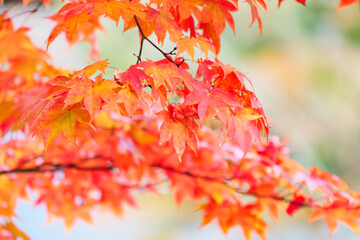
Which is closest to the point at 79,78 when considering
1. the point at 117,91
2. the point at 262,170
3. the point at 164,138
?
the point at 117,91

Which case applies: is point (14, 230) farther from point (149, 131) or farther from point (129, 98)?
point (129, 98)

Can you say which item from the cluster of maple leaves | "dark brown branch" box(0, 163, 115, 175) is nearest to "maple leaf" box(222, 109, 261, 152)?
the cluster of maple leaves

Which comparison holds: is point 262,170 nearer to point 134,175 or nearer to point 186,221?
point 134,175

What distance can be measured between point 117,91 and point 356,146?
16.4 feet

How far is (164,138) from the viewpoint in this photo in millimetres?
859

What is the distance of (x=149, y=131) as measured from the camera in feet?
5.40

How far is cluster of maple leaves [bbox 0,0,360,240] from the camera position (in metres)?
0.86

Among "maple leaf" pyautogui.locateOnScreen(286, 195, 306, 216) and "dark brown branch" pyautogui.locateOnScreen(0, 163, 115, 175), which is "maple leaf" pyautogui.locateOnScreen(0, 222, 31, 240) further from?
"maple leaf" pyautogui.locateOnScreen(286, 195, 306, 216)

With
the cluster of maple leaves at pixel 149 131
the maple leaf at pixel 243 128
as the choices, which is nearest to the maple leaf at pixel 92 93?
the cluster of maple leaves at pixel 149 131

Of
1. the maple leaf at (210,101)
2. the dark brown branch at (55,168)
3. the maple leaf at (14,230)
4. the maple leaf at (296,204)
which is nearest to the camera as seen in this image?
the maple leaf at (210,101)

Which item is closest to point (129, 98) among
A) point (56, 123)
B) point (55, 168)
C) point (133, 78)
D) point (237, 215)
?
point (133, 78)

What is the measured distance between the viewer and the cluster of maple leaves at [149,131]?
86 centimetres

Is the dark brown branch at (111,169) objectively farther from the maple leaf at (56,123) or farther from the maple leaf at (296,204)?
the maple leaf at (56,123)

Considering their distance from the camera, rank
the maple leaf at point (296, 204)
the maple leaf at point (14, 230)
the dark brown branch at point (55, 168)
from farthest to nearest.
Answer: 1. the dark brown branch at point (55, 168)
2. the maple leaf at point (296, 204)
3. the maple leaf at point (14, 230)
